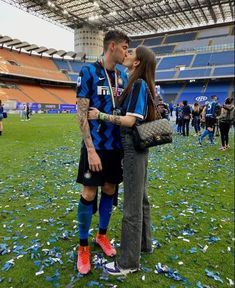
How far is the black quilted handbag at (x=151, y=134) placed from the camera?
9.23 feet

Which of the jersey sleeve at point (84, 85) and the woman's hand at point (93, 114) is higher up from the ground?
the jersey sleeve at point (84, 85)

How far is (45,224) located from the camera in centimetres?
429

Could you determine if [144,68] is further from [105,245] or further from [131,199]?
[105,245]

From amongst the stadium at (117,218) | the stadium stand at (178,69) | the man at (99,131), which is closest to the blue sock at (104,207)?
the man at (99,131)

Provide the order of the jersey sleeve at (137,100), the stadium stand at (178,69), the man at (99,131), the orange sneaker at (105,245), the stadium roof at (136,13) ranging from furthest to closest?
the stadium stand at (178,69), the stadium roof at (136,13), the orange sneaker at (105,245), the man at (99,131), the jersey sleeve at (137,100)

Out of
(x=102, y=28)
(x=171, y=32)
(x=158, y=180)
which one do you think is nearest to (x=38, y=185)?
(x=158, y=180)

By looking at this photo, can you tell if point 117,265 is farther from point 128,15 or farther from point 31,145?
point 128,15

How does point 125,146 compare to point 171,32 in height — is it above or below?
below

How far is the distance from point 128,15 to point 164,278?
5958 cm

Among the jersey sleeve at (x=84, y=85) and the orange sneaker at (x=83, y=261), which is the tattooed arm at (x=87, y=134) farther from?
the orange sneaker at (x=83, y=261)

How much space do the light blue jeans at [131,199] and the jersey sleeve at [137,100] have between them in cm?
22

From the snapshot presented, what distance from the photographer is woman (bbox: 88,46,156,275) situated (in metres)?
2.76

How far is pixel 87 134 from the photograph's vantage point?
9.70ft

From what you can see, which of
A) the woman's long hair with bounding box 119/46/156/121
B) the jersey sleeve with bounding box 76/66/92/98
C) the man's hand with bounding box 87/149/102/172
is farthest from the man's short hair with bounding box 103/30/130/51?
the man's hand with bounding box 87/149/102/172
